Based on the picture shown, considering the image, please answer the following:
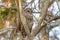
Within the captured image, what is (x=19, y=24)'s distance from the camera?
64.1 inches

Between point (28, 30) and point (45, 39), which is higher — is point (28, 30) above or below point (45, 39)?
above

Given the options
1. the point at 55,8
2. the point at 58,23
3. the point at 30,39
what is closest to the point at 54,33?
the point at 55,8

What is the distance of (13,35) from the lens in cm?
177

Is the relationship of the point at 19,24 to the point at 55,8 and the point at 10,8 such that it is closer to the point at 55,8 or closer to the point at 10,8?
the point at 10,8

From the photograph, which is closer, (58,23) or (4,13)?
(58,23)

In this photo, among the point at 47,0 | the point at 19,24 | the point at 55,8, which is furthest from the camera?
the point at 55,8

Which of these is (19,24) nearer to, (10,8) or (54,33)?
(10,8)

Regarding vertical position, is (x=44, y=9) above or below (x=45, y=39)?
above

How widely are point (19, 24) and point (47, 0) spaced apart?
1.56 ft

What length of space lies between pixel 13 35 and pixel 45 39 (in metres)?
0.35

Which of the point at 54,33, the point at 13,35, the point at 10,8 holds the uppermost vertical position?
the point at 10,8

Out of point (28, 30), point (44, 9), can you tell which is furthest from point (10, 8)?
point (44, 9)

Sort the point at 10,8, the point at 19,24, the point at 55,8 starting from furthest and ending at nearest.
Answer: the point at 55,8 → the point at 10,8 → the point at 19,24

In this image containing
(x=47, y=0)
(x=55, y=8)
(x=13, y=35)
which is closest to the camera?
(x=47, y=0)
